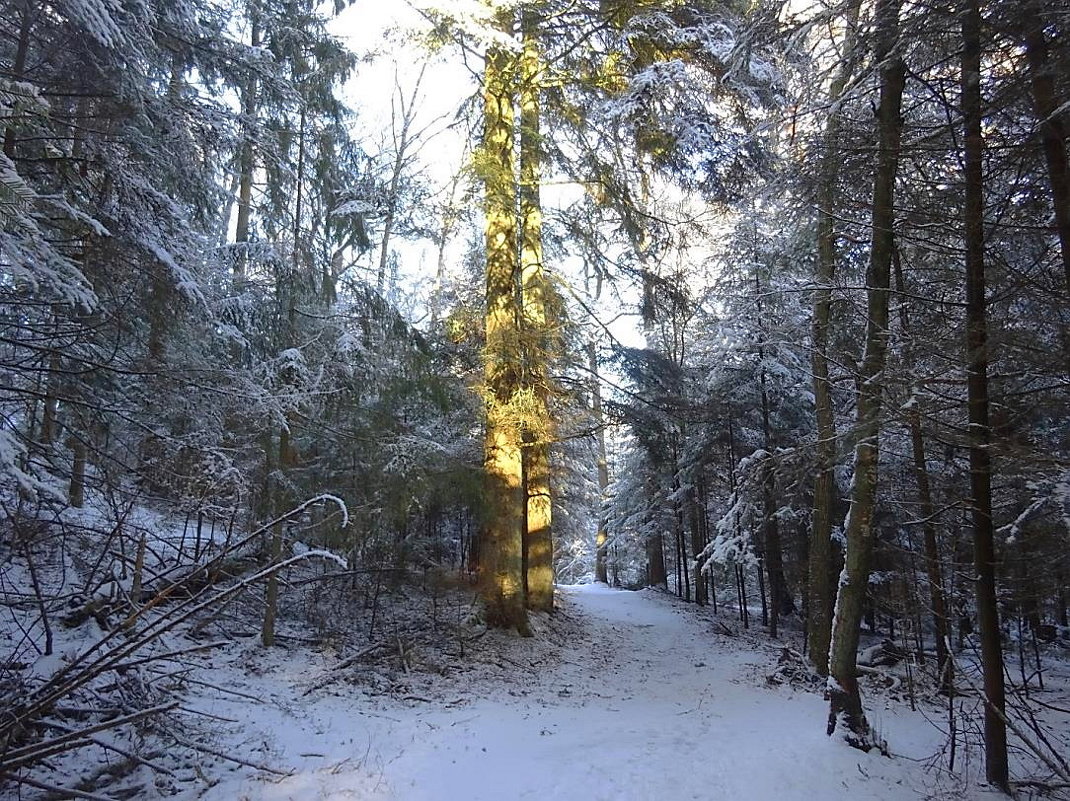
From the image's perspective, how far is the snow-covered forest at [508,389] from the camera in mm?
4750

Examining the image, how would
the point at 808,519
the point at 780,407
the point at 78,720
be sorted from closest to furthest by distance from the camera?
the point at 78,720
the point at 808,519
the point at 780,407

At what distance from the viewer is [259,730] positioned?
591 centimetres

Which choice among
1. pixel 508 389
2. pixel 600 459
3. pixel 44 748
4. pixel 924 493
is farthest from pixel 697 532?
pixel 44 748

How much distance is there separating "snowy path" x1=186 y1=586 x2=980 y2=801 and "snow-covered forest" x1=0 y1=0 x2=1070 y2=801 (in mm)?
57

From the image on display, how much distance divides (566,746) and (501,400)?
5.59 meters

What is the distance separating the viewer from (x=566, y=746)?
6387mm

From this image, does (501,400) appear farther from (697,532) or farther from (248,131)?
(697,532)

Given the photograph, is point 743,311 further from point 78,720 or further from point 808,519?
point 78,720

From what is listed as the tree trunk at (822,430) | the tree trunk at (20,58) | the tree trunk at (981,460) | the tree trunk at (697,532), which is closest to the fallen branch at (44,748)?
the tree trunk at (20,58)

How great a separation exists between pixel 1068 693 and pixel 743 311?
8.56 meters

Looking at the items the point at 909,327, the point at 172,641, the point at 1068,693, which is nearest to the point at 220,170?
the point at 172,641

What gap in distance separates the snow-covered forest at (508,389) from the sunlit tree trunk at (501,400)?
7 cm

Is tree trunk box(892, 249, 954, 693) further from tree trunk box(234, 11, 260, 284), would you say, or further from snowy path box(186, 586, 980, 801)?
tree trunk box(234, 11, 260, 284)

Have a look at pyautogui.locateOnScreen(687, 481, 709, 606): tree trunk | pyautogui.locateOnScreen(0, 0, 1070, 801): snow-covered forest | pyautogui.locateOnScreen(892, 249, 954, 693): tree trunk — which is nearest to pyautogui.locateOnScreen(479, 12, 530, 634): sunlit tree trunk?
pyautogui.locateOnScreen(0, 0, 1070, 801): snow-covered forest
